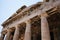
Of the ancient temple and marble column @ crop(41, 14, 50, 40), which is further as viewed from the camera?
the ancient temple

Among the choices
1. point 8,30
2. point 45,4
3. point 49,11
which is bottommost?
point 8,30

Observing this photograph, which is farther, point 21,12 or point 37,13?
point 21,12

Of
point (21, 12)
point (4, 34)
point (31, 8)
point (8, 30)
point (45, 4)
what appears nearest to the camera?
point (45, 4)

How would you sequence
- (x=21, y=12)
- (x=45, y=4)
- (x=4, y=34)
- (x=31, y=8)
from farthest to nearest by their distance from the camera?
(x=4, y=34) → (x=21, y=12) → (x=31, y=8) → (x=45, y=4)

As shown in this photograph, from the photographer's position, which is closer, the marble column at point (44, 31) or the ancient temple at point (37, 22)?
the marble column at point (44, 31)

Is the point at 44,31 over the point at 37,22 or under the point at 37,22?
under

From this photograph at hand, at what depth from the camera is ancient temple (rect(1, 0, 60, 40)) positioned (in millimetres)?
13531

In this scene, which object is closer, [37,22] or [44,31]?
[44,31]

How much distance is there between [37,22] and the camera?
17406mm

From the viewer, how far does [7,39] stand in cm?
1923

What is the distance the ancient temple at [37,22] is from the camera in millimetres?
13531

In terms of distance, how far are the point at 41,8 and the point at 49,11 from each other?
57.6 inches

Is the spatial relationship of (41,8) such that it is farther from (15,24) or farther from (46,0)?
Result: (15,24)

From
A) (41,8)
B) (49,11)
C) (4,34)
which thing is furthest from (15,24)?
(49,11)
